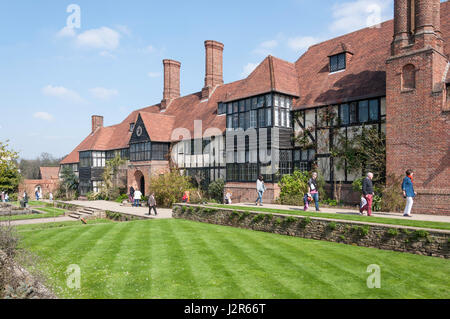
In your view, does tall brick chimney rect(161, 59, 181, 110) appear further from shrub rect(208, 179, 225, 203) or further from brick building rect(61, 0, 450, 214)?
shrub rect(208, 179, 225, 203)

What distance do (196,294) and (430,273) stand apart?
16.8 ft

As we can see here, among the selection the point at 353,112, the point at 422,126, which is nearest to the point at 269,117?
the point at 353,112

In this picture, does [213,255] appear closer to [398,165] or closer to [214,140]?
→ [398,165]

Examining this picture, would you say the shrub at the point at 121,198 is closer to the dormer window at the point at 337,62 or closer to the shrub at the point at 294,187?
the shrub at the point at 294,187

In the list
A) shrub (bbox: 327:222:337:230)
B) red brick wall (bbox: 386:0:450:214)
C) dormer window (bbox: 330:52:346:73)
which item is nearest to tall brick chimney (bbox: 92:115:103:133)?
dormer window (bbox: 330:52:346:73)

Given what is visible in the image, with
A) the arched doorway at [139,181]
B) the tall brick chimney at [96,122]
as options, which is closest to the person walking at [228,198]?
the arched doorway at [139,181]

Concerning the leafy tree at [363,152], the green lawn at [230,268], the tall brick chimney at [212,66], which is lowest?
the green lawn at [230,268]

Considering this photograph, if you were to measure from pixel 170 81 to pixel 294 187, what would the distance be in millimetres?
22553

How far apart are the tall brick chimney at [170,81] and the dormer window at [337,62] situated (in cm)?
2027

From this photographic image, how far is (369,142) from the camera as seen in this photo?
52.4 feet

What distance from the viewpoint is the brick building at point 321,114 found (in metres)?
13.4

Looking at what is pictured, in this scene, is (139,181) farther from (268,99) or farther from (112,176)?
(268,99)

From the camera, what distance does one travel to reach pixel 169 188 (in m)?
23.8
